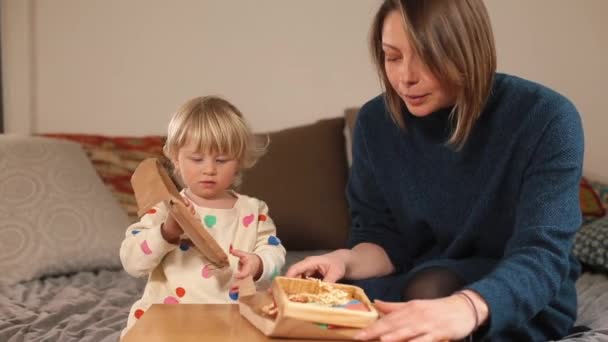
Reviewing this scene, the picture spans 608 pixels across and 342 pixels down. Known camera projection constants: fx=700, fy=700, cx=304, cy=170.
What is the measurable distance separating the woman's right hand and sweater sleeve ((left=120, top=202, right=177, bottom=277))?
22cm

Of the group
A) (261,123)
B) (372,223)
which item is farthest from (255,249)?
(261,123)

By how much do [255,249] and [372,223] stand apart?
0.26m

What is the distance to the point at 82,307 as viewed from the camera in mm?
1523

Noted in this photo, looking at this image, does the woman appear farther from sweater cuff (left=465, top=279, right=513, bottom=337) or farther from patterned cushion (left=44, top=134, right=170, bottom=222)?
patterned cushion (left=44, top=134, right=170, bottom=222)

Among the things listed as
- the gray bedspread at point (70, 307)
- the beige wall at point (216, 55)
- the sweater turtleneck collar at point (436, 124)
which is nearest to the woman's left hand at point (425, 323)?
the sweater turtleneck collar at point (436, 124)

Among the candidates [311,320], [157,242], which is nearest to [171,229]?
[157,242]

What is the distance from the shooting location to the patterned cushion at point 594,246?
181cm

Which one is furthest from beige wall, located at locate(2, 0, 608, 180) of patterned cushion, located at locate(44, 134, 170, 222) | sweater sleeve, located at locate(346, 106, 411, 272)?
sweater sleeve, located at locate(346, 106, 411, 272)

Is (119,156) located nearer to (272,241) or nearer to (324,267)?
(272,241)

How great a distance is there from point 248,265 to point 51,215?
A: 909mm

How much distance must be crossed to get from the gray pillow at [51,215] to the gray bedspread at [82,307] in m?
0.05

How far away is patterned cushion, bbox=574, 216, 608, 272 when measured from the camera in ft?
5.93

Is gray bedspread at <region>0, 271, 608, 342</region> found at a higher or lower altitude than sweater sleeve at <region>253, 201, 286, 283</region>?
lower

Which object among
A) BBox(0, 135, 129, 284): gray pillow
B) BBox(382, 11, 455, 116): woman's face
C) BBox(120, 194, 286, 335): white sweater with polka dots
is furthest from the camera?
BBox(0, 135, 129, 284): gray pillow
